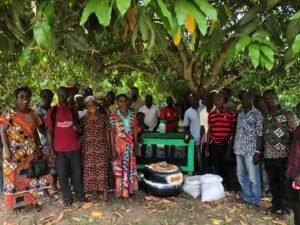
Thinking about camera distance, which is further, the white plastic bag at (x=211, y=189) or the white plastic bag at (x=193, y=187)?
the white plastic bag at (x=193, y=187)

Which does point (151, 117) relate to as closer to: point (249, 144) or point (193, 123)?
point (193, 123)

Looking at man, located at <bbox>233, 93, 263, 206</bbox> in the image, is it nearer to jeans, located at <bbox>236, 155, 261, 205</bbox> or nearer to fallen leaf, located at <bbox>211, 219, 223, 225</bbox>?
jeans, located at <bbox>236, 155, 261, 205</bbox>

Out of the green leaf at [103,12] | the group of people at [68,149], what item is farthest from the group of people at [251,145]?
the green leaf at [103,12]

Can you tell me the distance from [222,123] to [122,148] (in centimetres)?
145

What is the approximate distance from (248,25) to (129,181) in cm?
297

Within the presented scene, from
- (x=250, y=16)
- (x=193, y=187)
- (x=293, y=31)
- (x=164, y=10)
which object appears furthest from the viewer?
(x=193, y=187)

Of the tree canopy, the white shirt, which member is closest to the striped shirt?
the tree canopy

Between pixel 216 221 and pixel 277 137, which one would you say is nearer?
pixel 277 137

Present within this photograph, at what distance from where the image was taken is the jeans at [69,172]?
13.6 feet

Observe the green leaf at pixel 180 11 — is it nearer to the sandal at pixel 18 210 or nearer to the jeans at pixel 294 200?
the jeans at pixel 294 200

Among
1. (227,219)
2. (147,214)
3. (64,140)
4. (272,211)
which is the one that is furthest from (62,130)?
(272,211)

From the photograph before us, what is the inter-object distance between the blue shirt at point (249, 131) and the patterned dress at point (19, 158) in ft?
8.61

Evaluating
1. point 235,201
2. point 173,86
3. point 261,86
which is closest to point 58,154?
point 235,201

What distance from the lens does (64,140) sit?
4.09m
